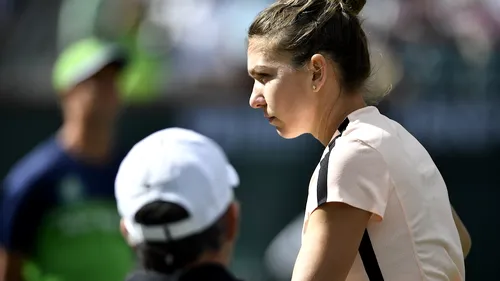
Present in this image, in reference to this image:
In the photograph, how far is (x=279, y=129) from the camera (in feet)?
7.75

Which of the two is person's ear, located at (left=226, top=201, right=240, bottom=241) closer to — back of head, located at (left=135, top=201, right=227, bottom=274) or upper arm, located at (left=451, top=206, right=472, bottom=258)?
back of head, located at (left=135, top=201, right=227, bottom=274)

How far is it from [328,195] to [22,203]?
2826mm

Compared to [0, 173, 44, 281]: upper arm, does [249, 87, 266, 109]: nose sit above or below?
above

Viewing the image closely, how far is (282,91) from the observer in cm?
230

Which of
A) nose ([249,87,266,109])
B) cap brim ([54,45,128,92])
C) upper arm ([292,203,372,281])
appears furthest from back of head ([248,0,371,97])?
cap brim ([54,45,128,92])

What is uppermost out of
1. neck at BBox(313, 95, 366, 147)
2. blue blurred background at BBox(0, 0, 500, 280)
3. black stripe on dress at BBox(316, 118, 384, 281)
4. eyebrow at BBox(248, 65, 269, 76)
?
eyebrow at BBox(248, 65, 269, 76)

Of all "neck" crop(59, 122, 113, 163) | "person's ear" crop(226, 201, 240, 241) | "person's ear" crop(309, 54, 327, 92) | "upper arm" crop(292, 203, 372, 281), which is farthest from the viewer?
"neck" crop(59, 122, 113, 163)

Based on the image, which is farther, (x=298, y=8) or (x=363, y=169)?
(x=298, y=8)

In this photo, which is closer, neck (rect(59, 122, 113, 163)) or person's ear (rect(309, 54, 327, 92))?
person's ear (rect(309, 54, 327, 92))

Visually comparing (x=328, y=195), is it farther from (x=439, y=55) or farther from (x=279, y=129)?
(x=439, y=55)

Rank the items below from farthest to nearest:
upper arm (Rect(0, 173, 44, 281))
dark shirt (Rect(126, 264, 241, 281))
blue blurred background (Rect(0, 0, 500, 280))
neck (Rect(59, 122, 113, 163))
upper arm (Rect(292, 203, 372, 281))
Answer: blue blurred background (Rect(0, 0, 500, 280)) < neck (Rect(59, 122, 113, 163)) < upper arm (Rect(0, 173, 44, 281)) < dark shirt (Rect(126, 264, 241, 281)) < upper arm (Rect(292, 203, 372, 281))

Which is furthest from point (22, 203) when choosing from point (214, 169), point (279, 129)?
point (279, 129)

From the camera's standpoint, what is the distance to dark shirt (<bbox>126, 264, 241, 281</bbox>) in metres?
2.50

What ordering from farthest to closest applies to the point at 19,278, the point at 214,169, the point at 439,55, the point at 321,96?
the point at 439,55, the point at 19,278, the point at 214,169, the point at 321,96
